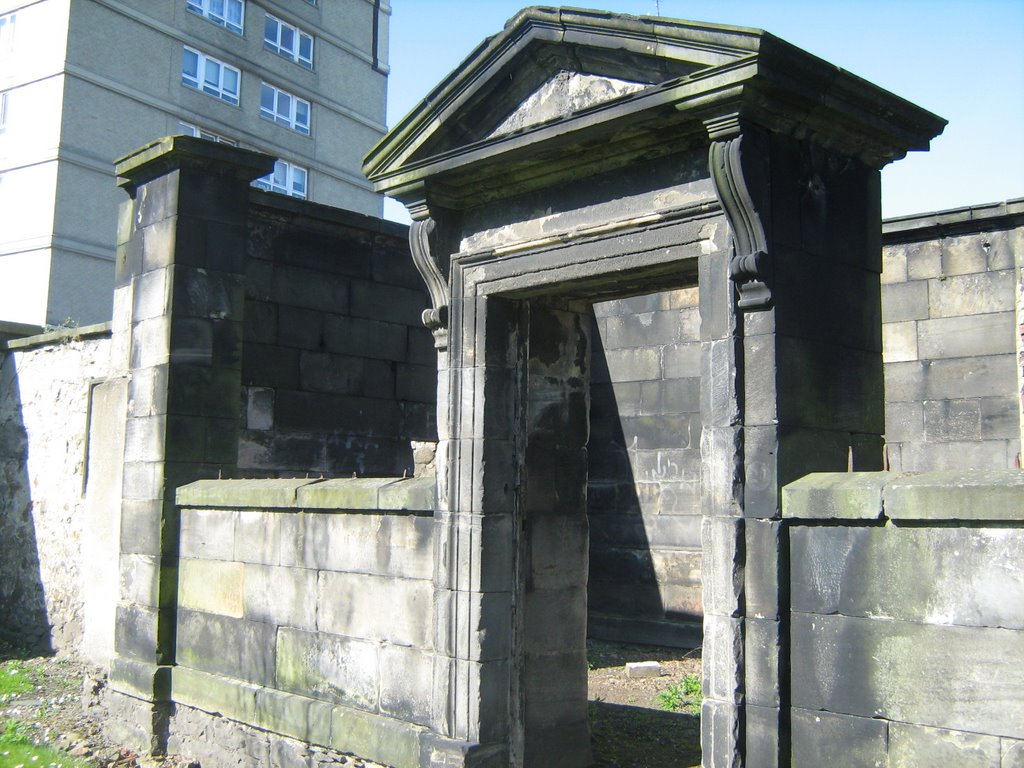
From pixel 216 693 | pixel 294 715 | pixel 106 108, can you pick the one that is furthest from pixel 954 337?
pixel 106 108

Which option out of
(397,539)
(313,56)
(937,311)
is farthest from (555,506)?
(313,56)

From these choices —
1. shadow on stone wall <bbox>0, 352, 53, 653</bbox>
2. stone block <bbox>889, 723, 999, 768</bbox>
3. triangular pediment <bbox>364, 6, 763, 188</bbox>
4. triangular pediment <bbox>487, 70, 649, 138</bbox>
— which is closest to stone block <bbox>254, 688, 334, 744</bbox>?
triangular pediment <bbox>364, 6, 763, 188</bbox>

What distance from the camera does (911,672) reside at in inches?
154

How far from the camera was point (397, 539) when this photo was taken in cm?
595

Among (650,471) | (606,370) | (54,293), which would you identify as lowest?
(650,471)

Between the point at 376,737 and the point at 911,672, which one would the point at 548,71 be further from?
the point at 376,737

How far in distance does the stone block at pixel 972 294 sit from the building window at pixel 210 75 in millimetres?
22687

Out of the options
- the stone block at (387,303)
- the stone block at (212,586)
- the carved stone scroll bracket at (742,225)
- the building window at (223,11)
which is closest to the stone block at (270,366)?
the stone block at (387,303)

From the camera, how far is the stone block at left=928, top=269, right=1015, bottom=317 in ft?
27.2

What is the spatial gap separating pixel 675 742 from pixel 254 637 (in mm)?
2794

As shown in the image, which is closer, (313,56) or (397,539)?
(397,539)

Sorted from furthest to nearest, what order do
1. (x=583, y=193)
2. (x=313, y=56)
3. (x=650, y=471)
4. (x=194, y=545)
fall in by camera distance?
(x=313, y=56)
(x=650, y=471)
(x=194, y=545)
(x=583, y=193)

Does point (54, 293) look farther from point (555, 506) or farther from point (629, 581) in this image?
point (555, 506)

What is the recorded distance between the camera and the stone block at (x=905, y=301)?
8.71 meters
